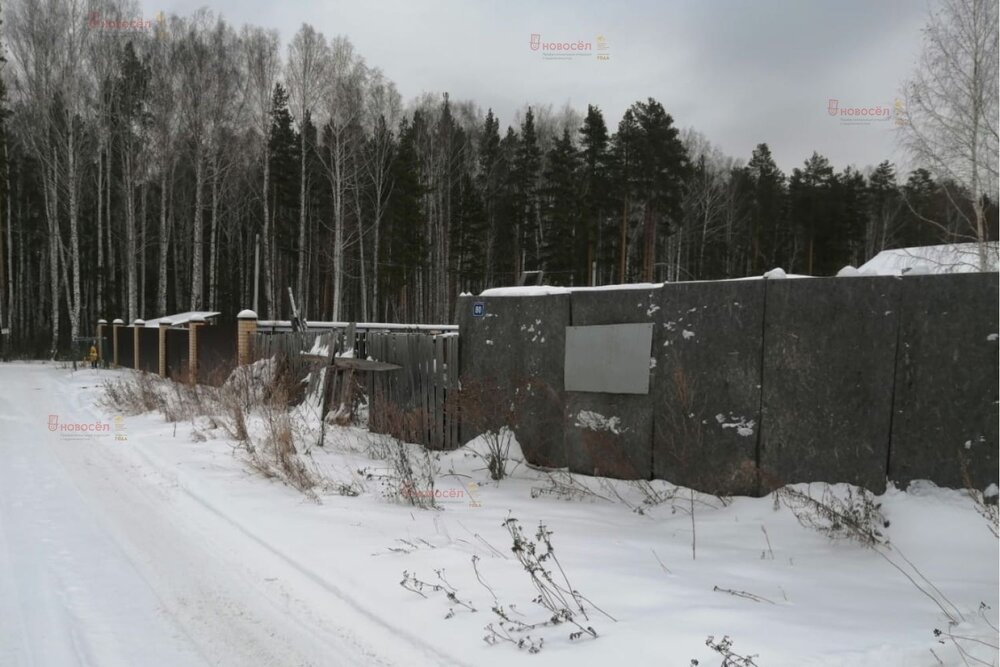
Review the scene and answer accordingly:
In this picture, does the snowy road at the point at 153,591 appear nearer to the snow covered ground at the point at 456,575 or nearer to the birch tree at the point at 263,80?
the snow covered ground at the point at 456,575

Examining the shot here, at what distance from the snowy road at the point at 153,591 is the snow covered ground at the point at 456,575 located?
15 millimetres

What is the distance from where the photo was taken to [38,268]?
37719 millimetres

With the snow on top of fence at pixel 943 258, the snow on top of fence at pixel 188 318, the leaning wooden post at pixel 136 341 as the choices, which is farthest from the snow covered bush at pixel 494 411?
the leaning wooden post at pixel 136 341

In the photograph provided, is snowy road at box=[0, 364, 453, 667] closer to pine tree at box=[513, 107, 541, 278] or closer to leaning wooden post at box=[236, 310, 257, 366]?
leaning wooden post at box=[236, 310, 257, 366]

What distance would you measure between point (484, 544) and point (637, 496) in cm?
172

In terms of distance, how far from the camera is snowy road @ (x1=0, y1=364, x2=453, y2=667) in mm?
2936

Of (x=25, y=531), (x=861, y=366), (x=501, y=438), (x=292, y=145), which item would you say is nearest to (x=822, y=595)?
(x=861, y=366)

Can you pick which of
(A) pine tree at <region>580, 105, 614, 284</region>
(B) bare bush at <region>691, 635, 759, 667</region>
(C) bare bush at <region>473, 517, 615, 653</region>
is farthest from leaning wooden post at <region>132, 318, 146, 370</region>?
(B) bare bush at <region>691, 635, 759, 667</region>

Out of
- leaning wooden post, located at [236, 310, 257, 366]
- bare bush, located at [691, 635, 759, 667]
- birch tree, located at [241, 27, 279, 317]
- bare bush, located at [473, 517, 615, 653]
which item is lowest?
bare bush, located at [473, 517, 615, 653]

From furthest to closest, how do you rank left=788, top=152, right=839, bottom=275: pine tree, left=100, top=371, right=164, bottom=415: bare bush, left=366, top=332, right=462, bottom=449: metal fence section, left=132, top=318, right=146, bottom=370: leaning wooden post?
1. left=788, top=152, right=839, bottom=275: pine tree
2. left=132, top=318, right=146, bottom=370: leaning wooden post
3. left=100, top=371, right=164, bottom=415: bare bush
4. left=366, top=332, right=462, bottom=449: metal fence section

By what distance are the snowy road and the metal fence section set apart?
2.72 meters

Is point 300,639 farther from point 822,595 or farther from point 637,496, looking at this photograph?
point 637,496

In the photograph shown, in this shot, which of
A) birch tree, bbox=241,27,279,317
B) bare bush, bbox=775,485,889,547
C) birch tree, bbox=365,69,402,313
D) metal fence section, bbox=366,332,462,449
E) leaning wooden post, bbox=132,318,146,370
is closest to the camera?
bare bush, bbox=775,485,889,547

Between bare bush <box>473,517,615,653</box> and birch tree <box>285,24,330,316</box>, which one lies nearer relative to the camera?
bare bush <box>473,517,615,653</box>
